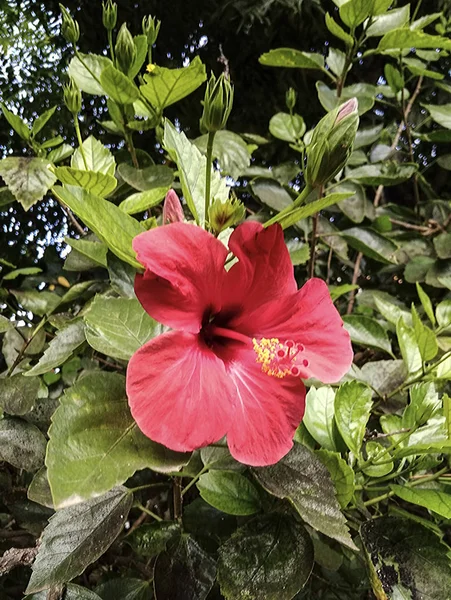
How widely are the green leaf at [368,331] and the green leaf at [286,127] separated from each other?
51cm

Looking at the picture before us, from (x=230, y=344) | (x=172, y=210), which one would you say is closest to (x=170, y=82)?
(x=172, y=210)

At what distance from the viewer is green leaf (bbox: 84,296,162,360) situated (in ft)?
1.64

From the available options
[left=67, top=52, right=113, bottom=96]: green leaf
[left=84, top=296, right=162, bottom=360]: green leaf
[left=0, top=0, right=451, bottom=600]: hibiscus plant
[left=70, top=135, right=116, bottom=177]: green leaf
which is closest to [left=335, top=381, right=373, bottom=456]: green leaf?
[left=0, top=0, right=451, bottom=600]: hibiscus plant

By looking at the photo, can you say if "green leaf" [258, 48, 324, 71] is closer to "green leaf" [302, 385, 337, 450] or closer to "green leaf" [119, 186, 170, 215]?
"green leaf" [119, 186, 170, 215]

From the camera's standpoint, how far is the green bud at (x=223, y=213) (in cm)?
47

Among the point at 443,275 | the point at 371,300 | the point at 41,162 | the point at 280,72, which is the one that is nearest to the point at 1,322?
the point at 41,162

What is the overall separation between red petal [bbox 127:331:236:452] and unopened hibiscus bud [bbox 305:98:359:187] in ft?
0.65

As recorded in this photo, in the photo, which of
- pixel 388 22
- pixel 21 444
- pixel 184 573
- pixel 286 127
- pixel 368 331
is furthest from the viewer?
pixel 286 127

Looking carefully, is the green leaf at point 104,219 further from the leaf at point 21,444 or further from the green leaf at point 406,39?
the green leaf at point 406,39

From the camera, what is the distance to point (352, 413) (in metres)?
0.56

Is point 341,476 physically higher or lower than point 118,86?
lower

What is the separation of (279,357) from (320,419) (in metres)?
0.16

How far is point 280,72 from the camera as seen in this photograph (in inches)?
68.6

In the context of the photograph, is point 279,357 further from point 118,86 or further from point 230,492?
point 118,86
